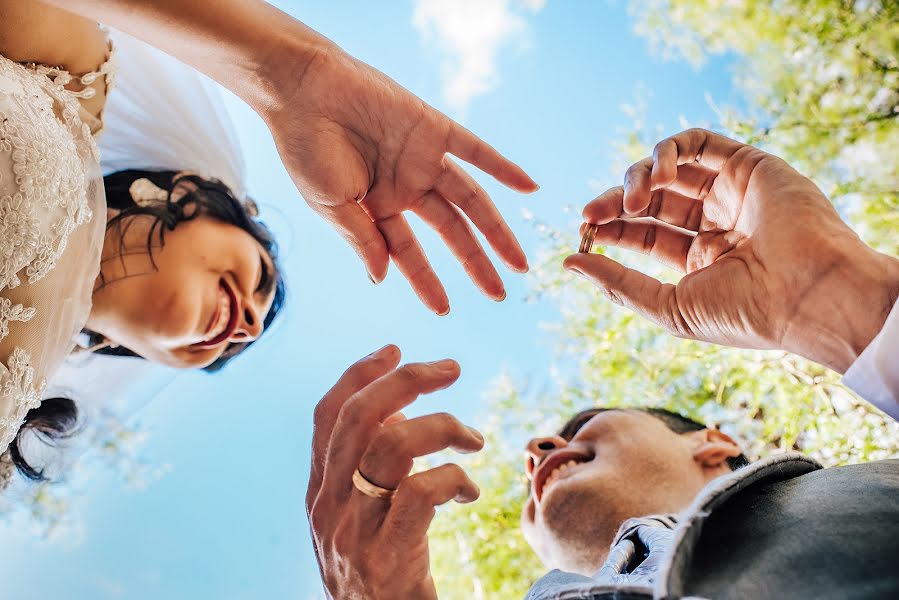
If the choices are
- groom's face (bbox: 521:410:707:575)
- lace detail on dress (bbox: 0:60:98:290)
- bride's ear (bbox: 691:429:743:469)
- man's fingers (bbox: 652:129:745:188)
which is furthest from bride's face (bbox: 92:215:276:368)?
bride's ear (bbox: 691:429:743:469)

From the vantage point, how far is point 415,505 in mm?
835

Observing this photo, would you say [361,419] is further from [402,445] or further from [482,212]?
[482,212]

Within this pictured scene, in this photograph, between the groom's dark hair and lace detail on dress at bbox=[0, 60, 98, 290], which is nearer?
lace detail on dress at bbox=[0, 60, 98, 290]

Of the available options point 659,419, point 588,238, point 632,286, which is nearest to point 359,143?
point 588,238

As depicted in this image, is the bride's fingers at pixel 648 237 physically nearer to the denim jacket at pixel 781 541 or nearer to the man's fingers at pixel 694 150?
the man's fingers at pixel 694 150

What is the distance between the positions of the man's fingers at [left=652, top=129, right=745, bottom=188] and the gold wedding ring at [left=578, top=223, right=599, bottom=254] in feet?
0.51

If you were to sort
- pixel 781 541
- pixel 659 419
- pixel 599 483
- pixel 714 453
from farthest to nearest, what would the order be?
pixel 659 419 < pixel 714 453 < pixel 599 483 < pixel 781 541

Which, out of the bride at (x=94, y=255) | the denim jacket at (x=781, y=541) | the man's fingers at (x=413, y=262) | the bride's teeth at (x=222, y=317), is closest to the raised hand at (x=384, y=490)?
the denim jacket at (x=781, y=541)

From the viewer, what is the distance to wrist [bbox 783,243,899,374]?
0.97 m

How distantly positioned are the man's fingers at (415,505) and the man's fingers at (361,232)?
2.01ft

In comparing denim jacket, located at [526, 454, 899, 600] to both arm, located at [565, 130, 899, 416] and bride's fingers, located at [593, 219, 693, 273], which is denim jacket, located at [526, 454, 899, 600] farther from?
bride's fingers, located at [593, 219, 693, 273]

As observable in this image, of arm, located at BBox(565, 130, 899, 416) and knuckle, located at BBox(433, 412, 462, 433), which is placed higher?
arm, located at BBox(565, 130, 899, 416)

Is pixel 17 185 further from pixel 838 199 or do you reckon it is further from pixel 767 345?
pixel 838 199

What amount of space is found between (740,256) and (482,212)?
0.53 m
